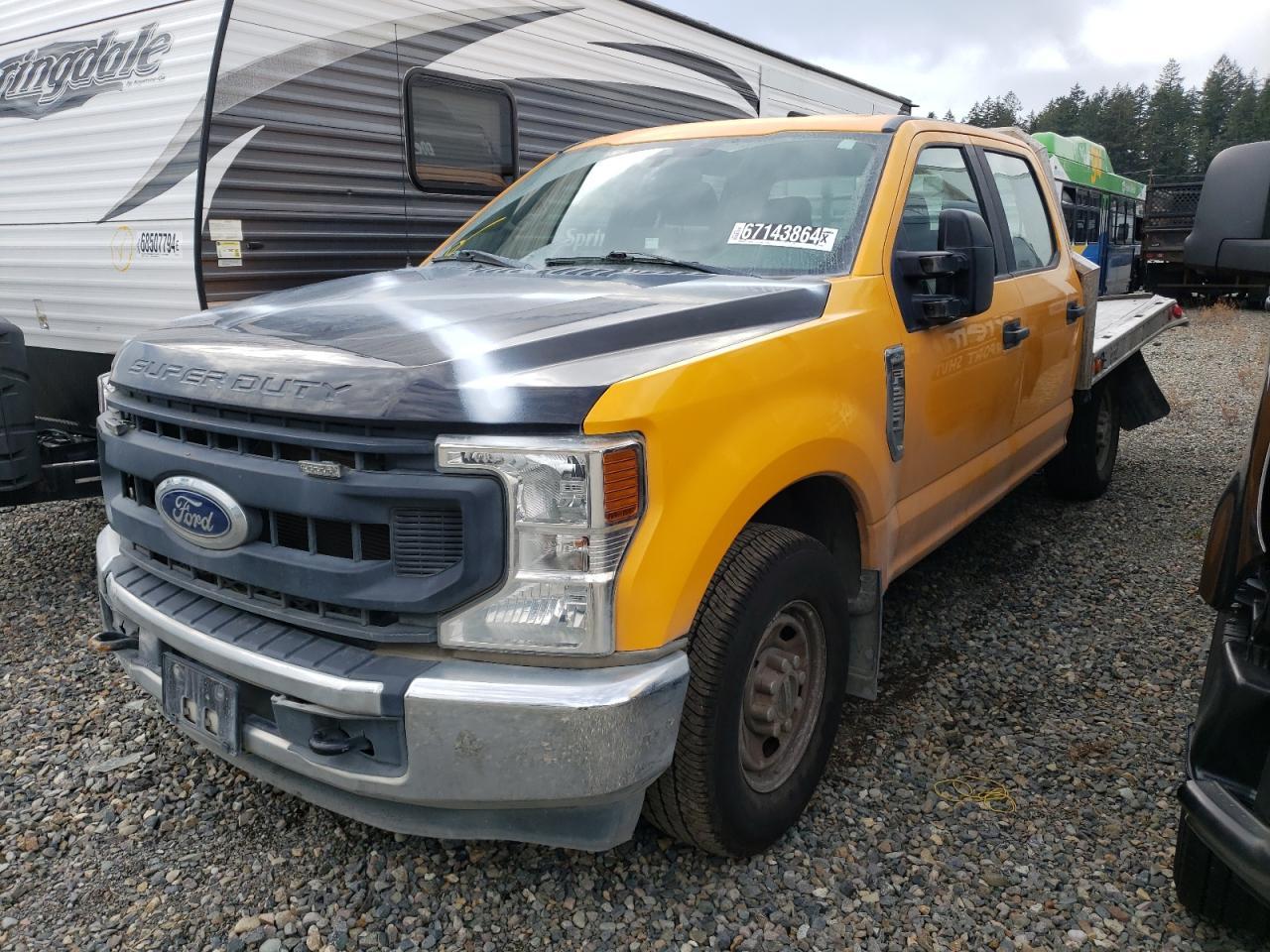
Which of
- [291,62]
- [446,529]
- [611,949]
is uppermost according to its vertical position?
[291,62]

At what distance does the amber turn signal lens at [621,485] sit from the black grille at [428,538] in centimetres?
31

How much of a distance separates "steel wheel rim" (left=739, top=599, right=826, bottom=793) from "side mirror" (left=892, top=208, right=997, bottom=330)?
1090mm

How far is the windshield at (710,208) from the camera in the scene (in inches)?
121

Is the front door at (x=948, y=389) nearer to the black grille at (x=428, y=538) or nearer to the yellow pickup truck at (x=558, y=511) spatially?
the yellow pickup truck at (x=558, y=511)

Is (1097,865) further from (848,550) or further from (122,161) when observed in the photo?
(122,161)

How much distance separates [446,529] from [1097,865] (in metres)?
1.95

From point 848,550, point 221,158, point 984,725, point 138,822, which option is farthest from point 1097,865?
Result: point 221,158

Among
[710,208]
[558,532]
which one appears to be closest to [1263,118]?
[710,208]

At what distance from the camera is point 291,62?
4754 mm

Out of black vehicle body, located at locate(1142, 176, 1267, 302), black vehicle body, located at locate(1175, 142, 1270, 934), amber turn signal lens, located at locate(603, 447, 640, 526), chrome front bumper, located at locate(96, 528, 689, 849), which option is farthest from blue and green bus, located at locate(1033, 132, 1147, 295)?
chrome front bumper, located at locate(96, 528, 689, 849)

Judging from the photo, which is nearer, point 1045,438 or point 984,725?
point 984,725

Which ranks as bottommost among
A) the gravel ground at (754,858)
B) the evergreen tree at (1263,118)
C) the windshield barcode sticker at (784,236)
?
the gravel ground at (754,858)

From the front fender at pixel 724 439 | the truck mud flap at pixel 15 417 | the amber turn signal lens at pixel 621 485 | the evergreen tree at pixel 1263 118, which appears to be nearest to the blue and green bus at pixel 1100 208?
the front fender at pixel 724 439

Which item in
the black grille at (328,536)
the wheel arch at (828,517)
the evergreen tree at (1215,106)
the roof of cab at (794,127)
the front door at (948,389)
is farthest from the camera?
the evergreen tree at (1215,106)
